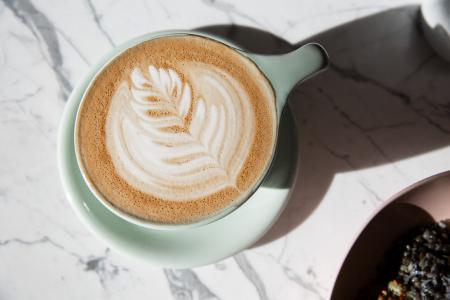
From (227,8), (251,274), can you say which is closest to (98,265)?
(251,274)

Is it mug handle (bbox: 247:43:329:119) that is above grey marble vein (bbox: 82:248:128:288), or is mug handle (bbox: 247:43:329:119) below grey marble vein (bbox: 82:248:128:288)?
above

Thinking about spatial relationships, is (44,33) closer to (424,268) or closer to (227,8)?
(227,8)

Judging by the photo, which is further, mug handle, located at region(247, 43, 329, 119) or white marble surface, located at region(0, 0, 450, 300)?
white marble surface, located at region(0, 0, 450, 300)

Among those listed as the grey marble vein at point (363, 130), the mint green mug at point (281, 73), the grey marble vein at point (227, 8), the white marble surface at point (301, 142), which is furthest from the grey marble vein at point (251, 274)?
the grey marble vein at point (227, 8)

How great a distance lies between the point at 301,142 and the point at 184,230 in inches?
9.2

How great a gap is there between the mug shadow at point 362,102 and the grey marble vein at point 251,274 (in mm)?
47

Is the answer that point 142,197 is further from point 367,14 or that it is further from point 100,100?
point 367,14

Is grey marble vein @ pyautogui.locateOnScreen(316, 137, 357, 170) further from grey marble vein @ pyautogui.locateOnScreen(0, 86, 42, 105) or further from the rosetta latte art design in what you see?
grey marble vein @ pyautogui.locateOnScreen(0, 86, 42, 105)

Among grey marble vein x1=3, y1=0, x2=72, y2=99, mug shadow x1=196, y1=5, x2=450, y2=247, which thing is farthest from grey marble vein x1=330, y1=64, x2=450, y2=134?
grey marble vein x1=3, y1=0, x2=72, y2=99

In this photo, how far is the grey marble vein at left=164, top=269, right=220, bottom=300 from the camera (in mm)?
896

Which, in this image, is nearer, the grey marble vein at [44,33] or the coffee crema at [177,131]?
the coffee crema at [177,131]

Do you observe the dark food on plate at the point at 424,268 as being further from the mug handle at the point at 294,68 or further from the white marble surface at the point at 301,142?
the mug handle at the point at 294,68

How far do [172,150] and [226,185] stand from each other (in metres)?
0.09

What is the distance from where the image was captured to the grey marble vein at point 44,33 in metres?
0.92
